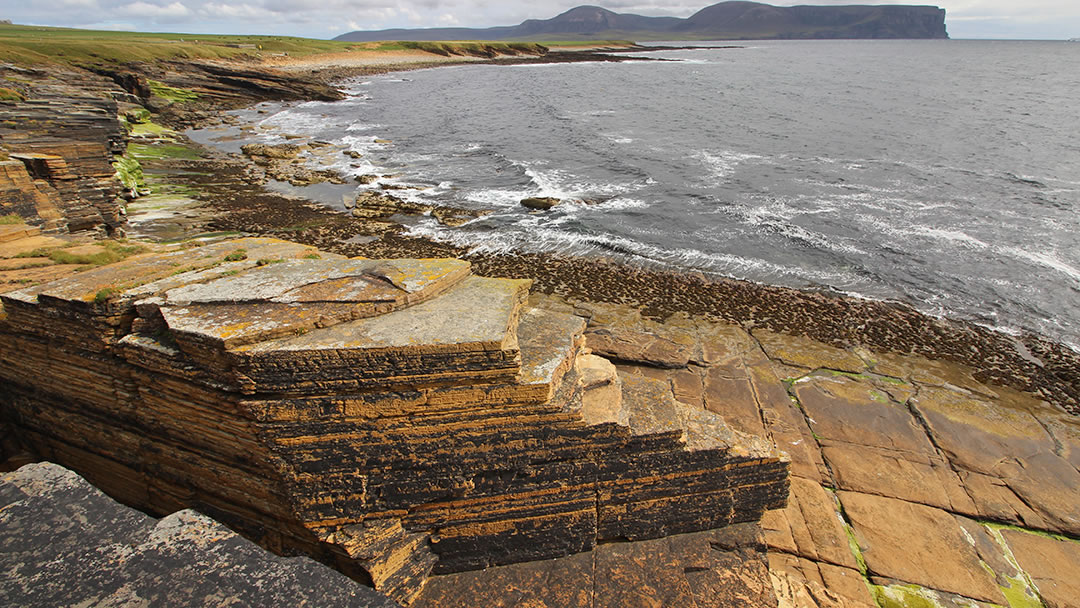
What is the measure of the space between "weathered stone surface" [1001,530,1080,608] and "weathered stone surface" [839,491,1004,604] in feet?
2.10

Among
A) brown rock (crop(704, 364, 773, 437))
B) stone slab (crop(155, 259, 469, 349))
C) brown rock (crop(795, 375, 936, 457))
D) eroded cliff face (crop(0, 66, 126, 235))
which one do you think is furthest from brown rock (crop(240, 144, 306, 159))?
brown rock (crop(795, 375, 936, 457))

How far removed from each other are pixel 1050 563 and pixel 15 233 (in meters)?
16.6

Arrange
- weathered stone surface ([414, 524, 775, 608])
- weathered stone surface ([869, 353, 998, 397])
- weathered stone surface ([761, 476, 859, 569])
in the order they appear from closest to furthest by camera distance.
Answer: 1. weathered stone surface ([414, 524, 775, 608])
2. weathered stone surface ([761, 476, 859, 569])
3. weathered stone surface ([869, 353, 998, 397])

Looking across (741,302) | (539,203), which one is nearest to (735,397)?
(741,302)

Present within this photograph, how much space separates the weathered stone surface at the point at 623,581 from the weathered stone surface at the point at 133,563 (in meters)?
3.84

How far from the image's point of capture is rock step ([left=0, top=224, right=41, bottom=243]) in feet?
27.6

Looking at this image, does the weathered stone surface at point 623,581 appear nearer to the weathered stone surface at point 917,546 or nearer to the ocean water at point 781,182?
the weathered stone surface at point 917,546

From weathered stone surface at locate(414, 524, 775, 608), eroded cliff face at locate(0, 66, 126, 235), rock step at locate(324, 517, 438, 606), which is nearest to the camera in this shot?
rock step at locate(324, 517, 438, 606)

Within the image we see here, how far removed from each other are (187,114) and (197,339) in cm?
4968

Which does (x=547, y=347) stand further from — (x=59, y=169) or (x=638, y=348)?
(x=59, y=169)

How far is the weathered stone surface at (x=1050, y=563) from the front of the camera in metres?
6.45

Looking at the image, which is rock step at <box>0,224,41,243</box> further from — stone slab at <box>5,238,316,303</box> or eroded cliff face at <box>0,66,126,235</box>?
stone slab at <box>5,238,316,303</box>

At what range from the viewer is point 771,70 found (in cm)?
10150

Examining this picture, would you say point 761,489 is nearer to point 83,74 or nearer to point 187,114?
point 187,114
